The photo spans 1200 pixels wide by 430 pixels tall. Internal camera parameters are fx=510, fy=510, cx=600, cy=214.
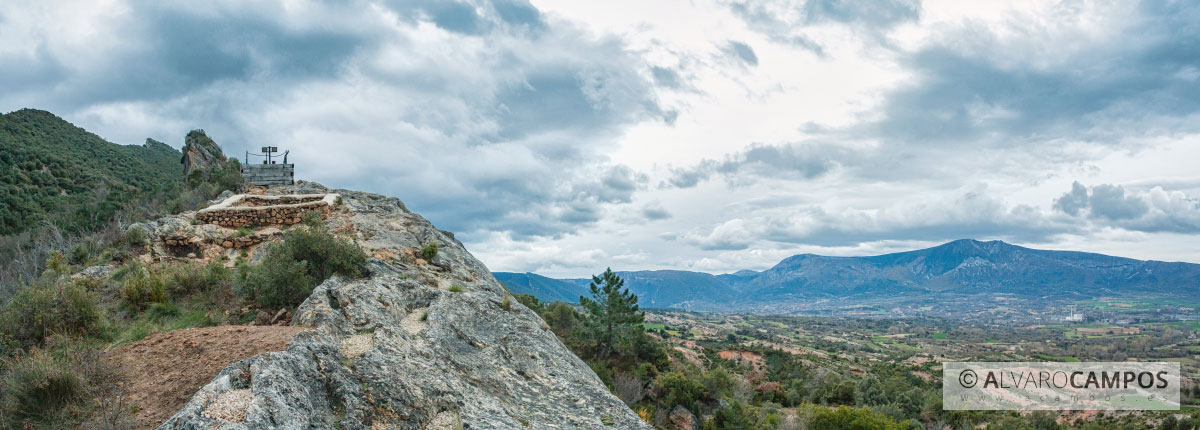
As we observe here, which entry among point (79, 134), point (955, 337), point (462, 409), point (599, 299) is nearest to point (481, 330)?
point (462, 409)

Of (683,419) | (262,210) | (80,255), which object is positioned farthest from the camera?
(683,419)

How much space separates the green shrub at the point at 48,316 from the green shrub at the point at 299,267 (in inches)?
116

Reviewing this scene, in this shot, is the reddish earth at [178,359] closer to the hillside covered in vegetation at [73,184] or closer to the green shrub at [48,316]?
the green shrub at [48,316]

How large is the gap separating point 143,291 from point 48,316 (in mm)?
2708

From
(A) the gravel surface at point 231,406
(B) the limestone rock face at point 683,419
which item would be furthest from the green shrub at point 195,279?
(B) the limestone rock face at point 683,419

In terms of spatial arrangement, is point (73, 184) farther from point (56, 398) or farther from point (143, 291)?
point (56, 398)

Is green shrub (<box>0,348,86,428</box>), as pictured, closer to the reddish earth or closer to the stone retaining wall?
the reddish earth

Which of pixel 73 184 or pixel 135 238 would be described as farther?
pixel 73 184

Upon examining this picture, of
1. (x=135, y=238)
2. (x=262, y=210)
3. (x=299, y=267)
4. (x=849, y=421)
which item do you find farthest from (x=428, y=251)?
(x=849, y=421)

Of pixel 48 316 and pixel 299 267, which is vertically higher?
pixel 299 267

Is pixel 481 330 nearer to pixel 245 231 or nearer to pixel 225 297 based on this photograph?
pixel 225 297

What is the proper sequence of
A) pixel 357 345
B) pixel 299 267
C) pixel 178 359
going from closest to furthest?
pixel 178 359 → pixel 357 345 → pixel 299 267

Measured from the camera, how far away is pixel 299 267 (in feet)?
42.8

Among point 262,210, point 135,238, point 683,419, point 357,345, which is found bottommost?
point 683,419
